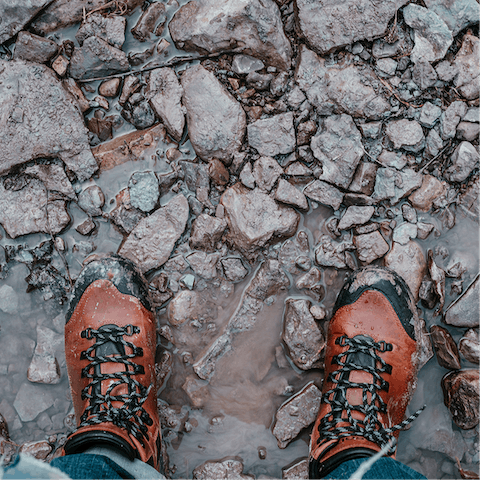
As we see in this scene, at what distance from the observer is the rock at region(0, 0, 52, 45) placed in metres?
2.41

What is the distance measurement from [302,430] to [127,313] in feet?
4.61

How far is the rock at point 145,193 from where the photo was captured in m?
2.56

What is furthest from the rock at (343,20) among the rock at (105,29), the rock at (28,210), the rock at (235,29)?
the rock at (28,210)

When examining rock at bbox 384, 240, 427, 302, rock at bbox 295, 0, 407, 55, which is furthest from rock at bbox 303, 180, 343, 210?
rock at bbox 295, 0, 407, 55

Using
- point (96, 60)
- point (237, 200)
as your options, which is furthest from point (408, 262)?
point (96, 60)

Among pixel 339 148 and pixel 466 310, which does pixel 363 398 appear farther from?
pixel 339 148

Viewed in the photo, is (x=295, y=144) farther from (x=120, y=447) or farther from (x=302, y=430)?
(x=120, y=447)

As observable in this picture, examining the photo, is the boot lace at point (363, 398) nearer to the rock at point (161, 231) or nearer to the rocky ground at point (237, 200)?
the rocky ground at point (237, 200)

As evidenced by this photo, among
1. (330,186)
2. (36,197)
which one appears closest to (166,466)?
(36,197)

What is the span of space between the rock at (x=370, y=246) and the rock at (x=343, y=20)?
124 cm

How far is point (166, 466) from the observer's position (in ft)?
8.37

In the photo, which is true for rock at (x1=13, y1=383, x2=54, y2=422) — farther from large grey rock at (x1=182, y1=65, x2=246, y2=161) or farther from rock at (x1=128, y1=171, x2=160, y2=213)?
large grey rock at (x1=182, y1=65, x2=246, y2=161)

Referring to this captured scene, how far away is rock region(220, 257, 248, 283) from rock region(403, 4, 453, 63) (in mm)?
1729

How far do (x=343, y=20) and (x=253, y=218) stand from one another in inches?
53.6
